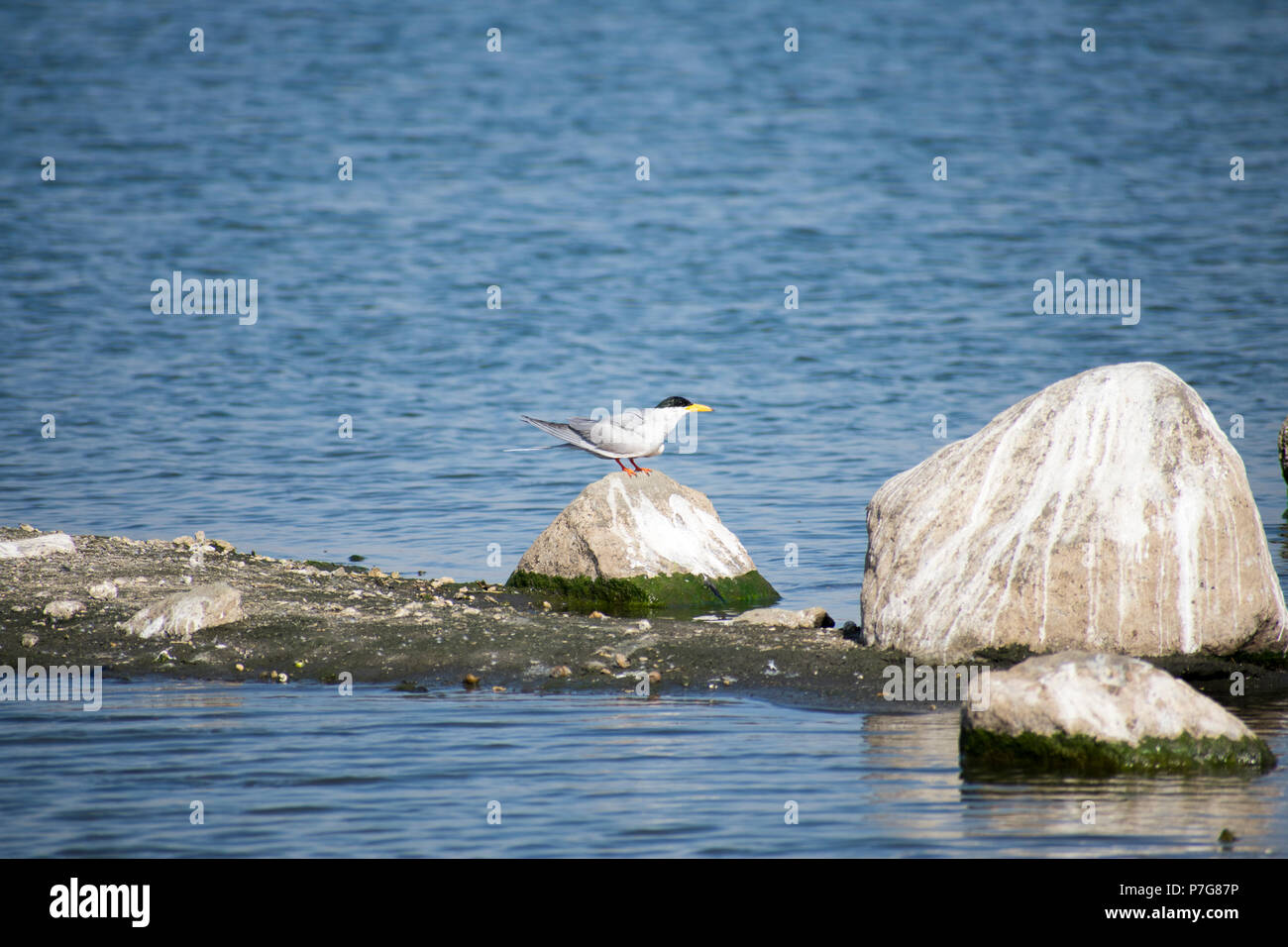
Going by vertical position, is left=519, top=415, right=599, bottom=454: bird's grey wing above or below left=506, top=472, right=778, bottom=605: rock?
above

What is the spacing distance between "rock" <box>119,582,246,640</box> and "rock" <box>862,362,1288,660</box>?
187 inches

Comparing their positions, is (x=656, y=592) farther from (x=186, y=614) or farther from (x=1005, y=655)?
(x=186, y=614)

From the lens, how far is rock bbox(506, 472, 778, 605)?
38.9 feet

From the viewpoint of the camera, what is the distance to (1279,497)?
1622 centimetres

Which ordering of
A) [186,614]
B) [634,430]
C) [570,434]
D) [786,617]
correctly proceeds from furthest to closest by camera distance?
1. [570,434]
2. [634,430]
3. [786,617]
4. [186,614]

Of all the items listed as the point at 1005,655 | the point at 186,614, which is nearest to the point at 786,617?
the point at 1005,655

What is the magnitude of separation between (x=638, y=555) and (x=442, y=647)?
96.3 inches

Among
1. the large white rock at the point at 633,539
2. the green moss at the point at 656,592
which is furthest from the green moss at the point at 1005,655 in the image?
the large white rock at the point at 633,539

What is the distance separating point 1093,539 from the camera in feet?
29.0

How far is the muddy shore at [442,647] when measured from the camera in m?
9.30

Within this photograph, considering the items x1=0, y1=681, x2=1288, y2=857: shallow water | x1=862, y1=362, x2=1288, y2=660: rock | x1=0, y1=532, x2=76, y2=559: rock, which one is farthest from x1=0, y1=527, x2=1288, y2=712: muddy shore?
x1=0, y1=681, x2=1288, y2=857: shallow water

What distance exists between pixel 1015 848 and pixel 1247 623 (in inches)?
133

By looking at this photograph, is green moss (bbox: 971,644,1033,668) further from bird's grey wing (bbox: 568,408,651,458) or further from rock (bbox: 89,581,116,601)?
rock (bbox: 89,581,116,601)

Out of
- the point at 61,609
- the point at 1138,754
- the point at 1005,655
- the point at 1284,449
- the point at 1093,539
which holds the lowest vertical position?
the point at 1138,754
